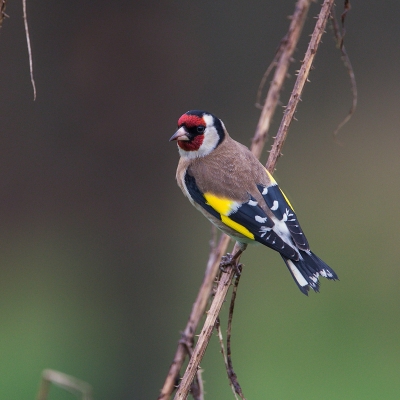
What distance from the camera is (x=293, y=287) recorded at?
6250 mm

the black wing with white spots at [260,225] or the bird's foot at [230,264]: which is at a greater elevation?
the black wing with white spots at [260,225]

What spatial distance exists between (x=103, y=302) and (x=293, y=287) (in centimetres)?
172

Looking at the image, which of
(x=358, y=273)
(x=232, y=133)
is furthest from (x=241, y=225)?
(x=358, y=273)

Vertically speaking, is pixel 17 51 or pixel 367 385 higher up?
pixel 17 51

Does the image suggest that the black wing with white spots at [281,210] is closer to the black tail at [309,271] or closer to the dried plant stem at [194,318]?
the black tail at [309,271]

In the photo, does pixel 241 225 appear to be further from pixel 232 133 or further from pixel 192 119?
pixel 232 133

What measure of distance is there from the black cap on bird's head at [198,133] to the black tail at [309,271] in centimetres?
70

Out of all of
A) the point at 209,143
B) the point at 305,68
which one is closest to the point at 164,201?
the point at 209,143

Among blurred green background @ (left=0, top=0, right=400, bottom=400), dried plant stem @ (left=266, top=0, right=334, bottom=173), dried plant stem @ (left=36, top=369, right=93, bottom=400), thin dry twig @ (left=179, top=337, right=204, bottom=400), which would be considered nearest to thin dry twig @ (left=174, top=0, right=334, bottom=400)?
dried plant stem @ (left=266, top=0, right=334, bottom=173)

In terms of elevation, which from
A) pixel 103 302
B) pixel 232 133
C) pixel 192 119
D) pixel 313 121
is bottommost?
pixel 103 302

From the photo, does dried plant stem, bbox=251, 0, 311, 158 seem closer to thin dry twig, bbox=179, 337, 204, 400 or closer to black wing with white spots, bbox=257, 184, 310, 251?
black wing with white spots, bbox=257, 184, 310, 251

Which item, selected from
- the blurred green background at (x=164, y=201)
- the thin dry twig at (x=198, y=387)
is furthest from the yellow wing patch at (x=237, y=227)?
the blurred green background at (x=164, y=201)

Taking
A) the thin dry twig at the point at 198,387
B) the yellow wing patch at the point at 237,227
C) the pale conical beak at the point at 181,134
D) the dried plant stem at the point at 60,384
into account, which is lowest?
the dried plant stem at the point at 60,384

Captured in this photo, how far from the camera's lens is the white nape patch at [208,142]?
3.00 metres
